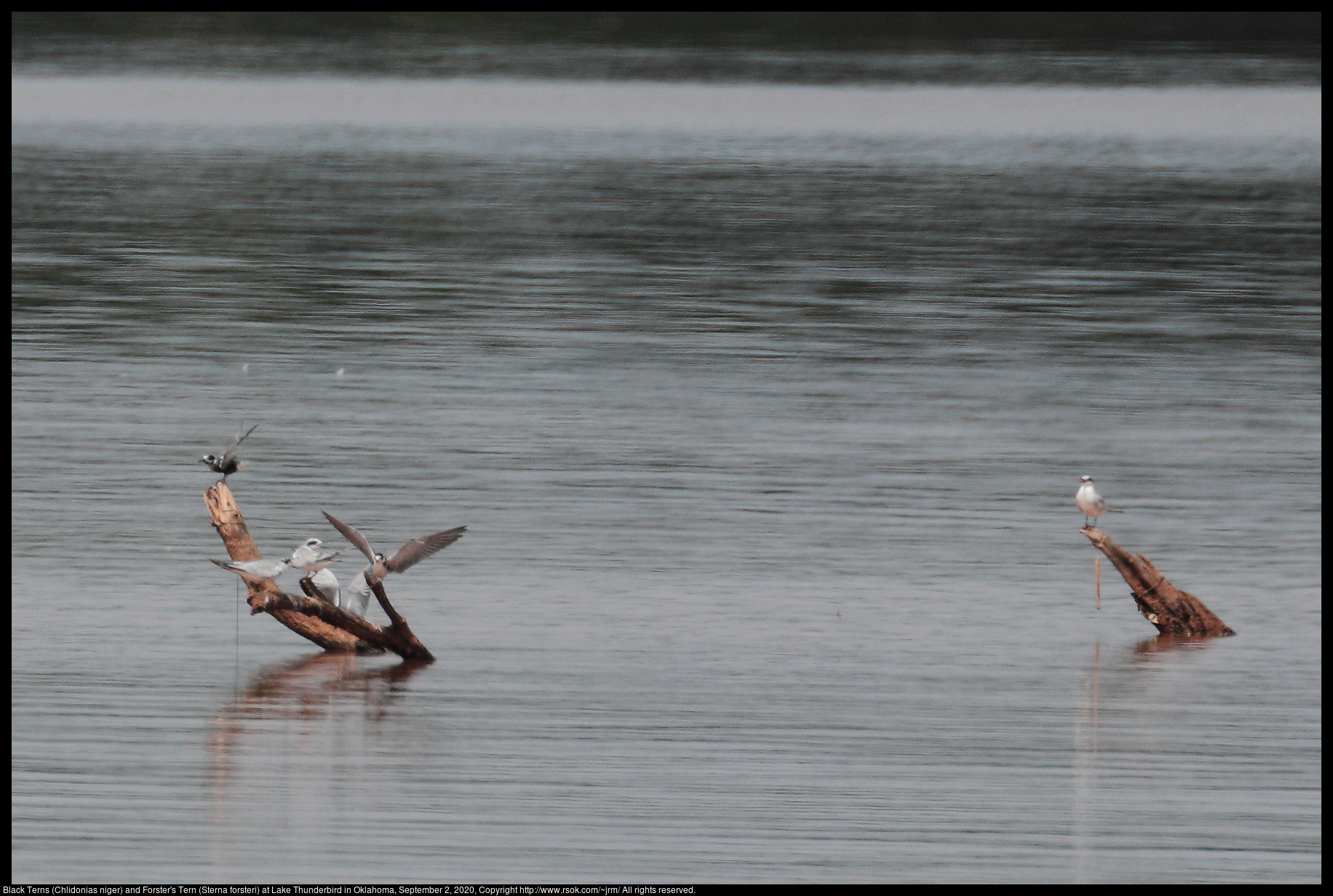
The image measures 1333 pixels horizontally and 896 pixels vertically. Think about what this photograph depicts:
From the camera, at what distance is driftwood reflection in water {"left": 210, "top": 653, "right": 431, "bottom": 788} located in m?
10.1

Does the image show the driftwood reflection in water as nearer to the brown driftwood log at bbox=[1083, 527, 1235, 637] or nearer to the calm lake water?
the calm lake water

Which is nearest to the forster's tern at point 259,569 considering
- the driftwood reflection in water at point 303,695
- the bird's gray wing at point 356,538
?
the bird's gray wing at point 356,538

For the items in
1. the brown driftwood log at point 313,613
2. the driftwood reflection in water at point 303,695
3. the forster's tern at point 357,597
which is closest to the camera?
the driftwood reflection in water at point 303,695

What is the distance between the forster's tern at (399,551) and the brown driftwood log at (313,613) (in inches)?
4.0

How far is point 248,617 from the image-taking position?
11.9 m

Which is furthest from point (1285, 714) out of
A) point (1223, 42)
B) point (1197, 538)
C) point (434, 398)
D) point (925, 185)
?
point (1223, 42)

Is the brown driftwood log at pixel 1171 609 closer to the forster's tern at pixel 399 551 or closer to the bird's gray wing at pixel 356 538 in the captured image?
the forster's tern at pixel 399 551

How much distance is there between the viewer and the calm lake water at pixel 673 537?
9258mm

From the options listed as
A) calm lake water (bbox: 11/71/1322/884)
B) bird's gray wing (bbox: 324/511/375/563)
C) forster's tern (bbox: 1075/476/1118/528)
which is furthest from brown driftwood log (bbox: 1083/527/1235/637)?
bird's gray wing (bbox: 324/511/375/563)

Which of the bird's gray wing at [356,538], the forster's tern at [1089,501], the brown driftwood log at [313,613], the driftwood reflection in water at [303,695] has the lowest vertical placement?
the driftwood reflection in water at [303,695]

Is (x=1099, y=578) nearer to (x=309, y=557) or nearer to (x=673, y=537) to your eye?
(x=673, y=537)

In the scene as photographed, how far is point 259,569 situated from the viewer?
36.5ft

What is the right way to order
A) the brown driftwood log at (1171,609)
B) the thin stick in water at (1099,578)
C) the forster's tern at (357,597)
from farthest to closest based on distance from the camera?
1. the thin stick in water at (1099,578)
2. the brown driftwood log at (1171,609)
3. the forster's tern at (357,597)

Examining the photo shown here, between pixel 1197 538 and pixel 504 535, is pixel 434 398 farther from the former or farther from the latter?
pixel 1197 538
